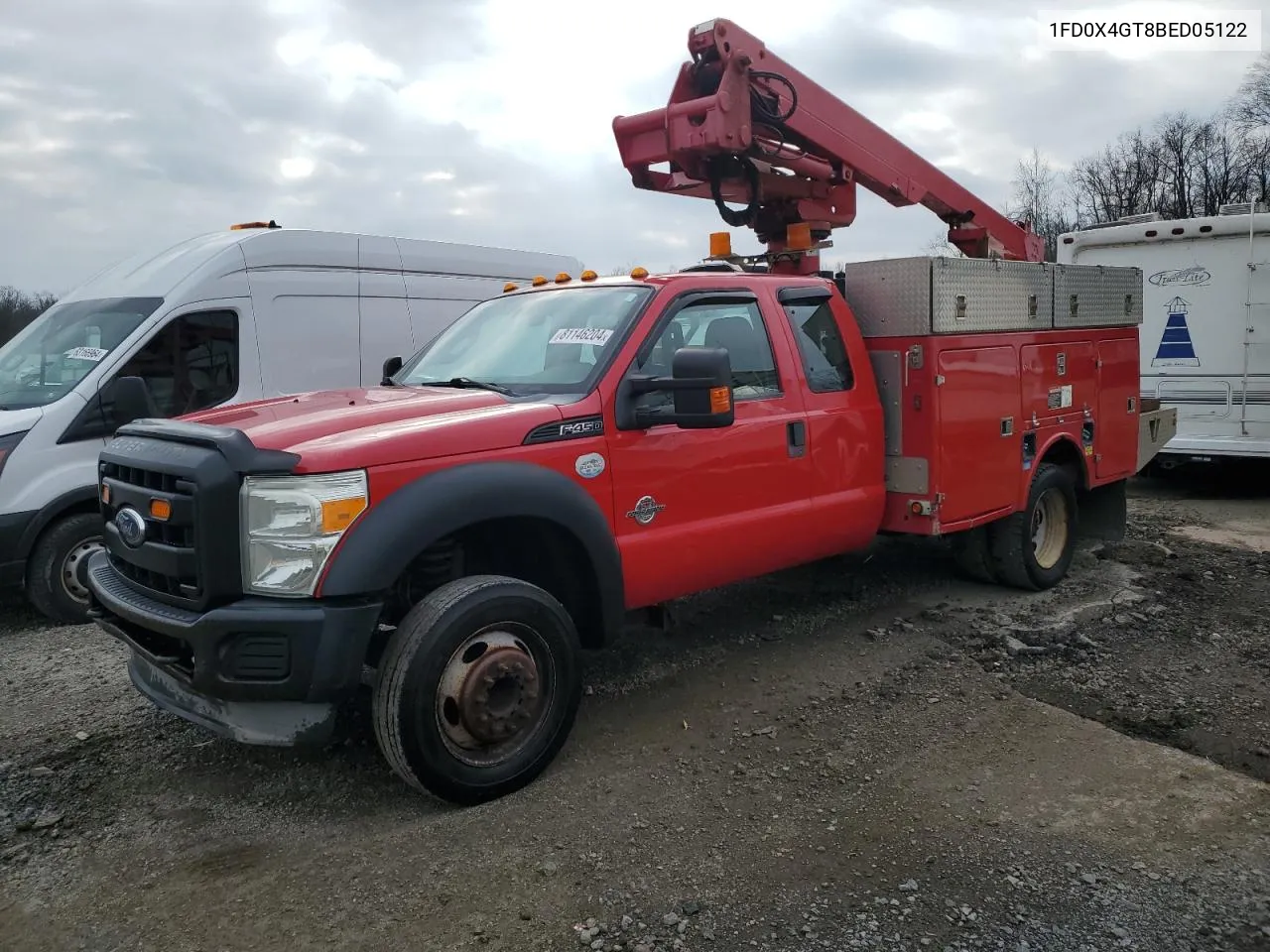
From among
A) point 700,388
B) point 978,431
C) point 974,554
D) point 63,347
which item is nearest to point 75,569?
point 63,347

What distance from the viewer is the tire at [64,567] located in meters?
6.02

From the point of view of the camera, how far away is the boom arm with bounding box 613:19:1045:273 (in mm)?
6008

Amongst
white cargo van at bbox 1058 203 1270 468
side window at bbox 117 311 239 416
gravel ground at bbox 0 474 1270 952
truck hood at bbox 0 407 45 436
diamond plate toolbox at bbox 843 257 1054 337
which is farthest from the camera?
white cargo van at bbox 1058 203 1270 468

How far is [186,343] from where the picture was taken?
670 centimetres

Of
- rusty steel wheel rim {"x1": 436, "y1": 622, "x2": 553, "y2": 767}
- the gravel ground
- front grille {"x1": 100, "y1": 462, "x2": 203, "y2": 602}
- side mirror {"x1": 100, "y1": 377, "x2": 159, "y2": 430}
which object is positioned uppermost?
side mirror {"x1": 100, "y1": 377, "x2": 159, "y2": 430}

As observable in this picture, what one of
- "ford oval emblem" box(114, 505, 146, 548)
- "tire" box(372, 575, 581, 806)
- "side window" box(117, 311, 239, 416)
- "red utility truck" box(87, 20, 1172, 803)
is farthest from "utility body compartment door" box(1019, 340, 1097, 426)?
"side window" box(117, 311, 239, 416)

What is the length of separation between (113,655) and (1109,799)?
501 centimetres

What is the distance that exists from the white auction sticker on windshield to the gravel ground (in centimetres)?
170

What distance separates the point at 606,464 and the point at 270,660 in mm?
1509

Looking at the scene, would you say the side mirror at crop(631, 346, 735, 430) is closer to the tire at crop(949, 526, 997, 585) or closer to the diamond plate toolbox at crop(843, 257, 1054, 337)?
the diamond plate toolbox at crop(843, 257, 1054, 337)

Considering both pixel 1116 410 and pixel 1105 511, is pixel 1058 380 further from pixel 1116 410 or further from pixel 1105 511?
pixel 1105 511

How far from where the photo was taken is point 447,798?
11.8 ft

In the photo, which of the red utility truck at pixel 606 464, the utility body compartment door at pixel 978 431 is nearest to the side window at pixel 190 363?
the red utility truck at pixel 606 464

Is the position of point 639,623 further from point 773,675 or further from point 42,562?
point 42,562
